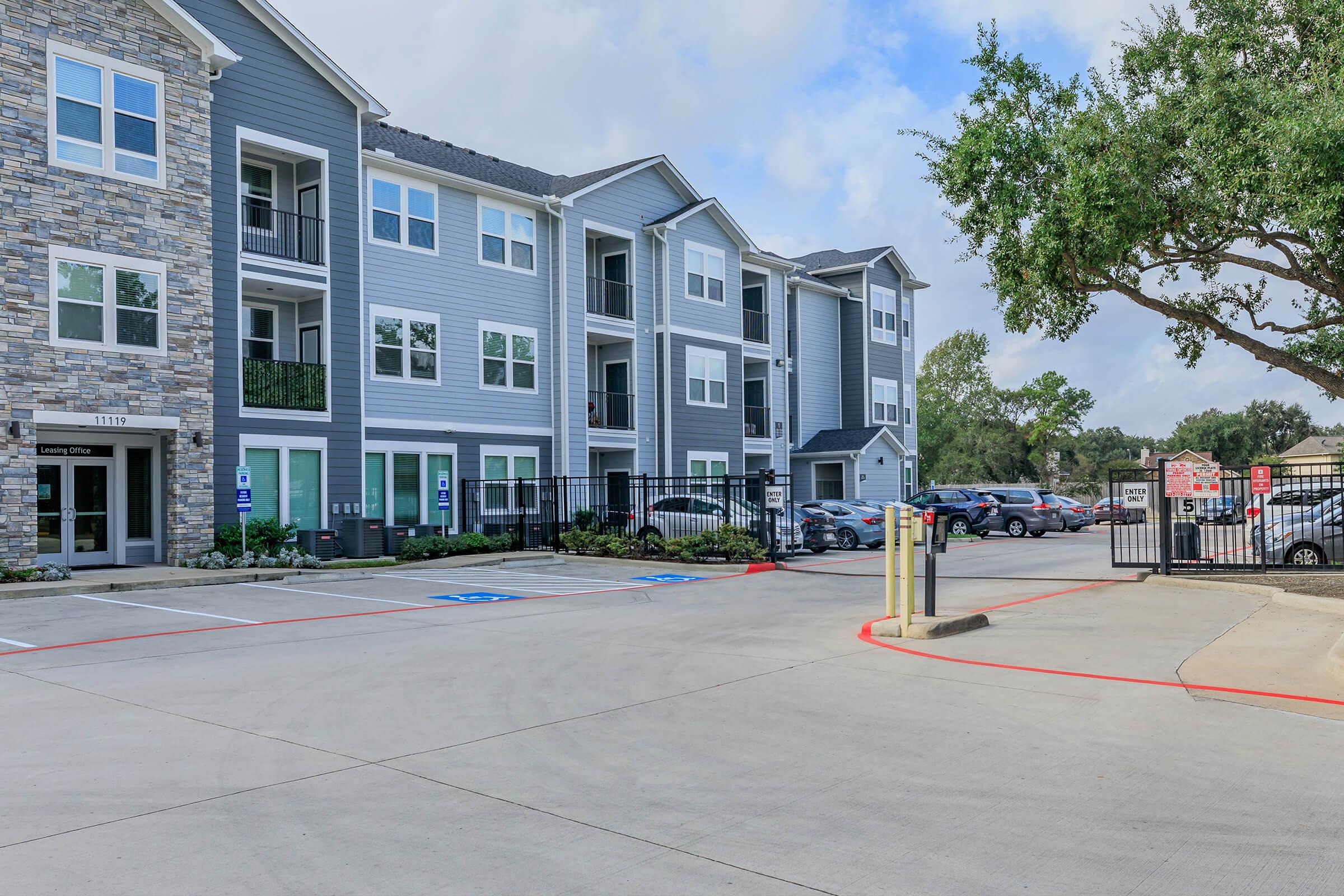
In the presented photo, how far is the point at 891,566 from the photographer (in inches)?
472

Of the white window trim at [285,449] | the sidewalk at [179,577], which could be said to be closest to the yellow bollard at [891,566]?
the sidewalk at [179,577]

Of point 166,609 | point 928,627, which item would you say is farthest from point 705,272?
point 928,627

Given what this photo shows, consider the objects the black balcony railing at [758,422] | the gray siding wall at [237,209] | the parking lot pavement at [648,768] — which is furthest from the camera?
the black balcony railing at [758,422]

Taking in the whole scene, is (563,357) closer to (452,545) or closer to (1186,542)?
(452,545)

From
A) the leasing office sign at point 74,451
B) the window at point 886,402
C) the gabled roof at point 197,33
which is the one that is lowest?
the leasing office sign at point 74,451

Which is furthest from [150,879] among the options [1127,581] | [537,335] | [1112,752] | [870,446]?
[870,446]

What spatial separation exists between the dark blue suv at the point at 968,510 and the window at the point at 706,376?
7784 millimetres

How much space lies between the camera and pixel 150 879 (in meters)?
4.50

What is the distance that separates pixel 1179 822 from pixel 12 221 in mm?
20385

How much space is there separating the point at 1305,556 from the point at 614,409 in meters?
18.4

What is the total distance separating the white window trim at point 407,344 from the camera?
25141 millimetres

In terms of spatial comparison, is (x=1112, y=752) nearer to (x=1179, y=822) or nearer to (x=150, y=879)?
(x=1179, y=822)

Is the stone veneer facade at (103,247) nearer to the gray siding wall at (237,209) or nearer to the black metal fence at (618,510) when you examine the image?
the gray siding wall at (237,209)

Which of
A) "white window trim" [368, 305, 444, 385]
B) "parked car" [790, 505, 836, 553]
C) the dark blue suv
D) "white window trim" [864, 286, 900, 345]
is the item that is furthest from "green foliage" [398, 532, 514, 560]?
"white window trim" [864, 286, 900, 345]
